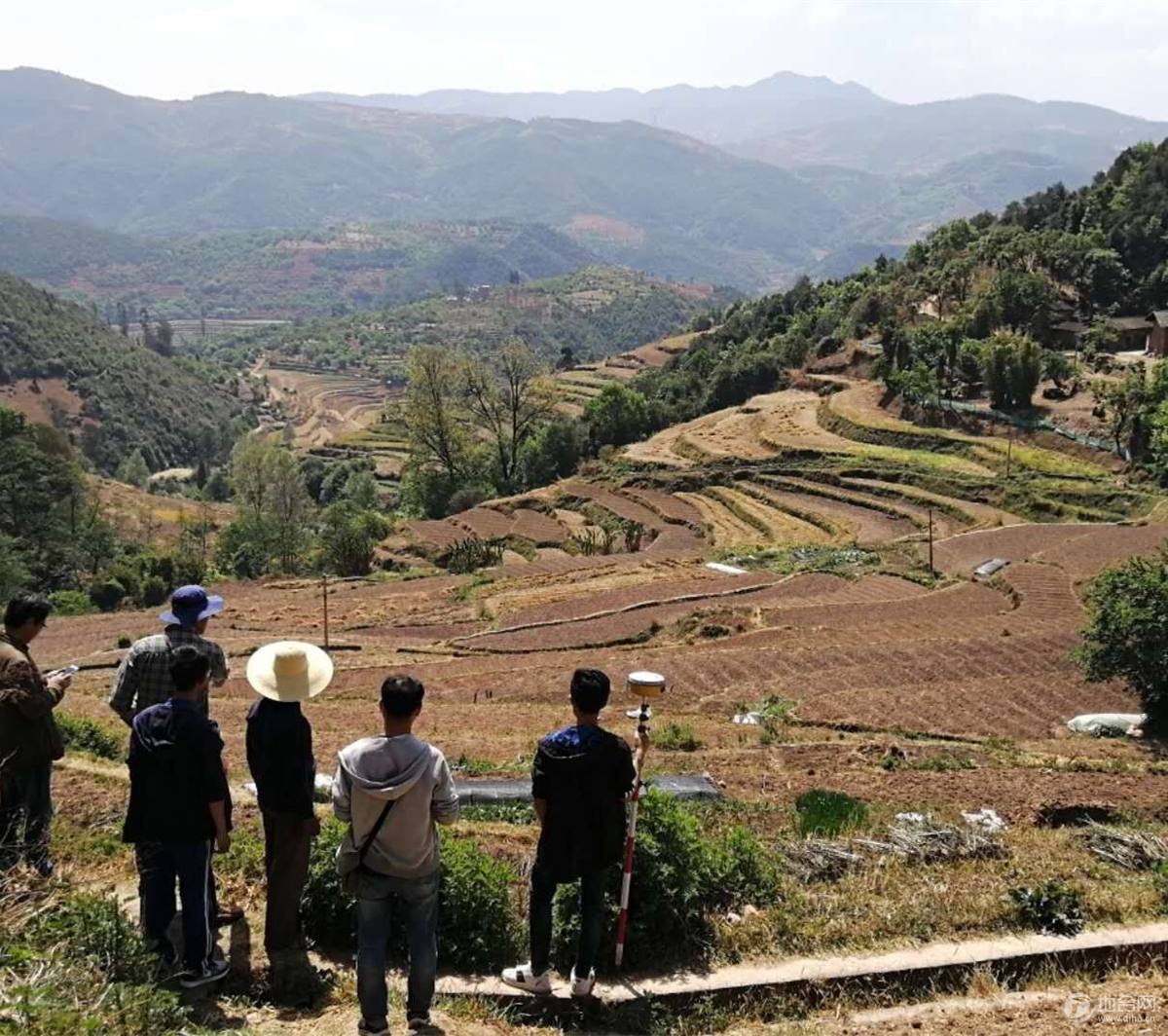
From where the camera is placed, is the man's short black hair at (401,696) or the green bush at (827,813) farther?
the green bush at (827,813)

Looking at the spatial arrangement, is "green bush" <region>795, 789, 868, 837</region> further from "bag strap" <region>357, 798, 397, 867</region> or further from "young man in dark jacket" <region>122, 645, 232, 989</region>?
"young man in dark jacket" <region>122, 645, 232, 989</region>

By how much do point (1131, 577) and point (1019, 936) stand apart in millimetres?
12778

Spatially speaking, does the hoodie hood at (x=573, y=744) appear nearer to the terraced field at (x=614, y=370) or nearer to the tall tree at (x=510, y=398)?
the tall tree at (x=510, y=398)

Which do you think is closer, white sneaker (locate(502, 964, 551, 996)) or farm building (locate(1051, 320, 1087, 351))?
white sneaker (locate(502, 964, 551, 996))

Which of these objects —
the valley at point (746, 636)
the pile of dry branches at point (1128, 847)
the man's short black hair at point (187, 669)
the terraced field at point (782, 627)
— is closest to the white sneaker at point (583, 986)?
the valley at point (746, 636)

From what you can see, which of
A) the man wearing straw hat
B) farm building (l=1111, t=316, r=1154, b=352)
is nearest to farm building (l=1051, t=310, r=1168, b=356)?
farm building (l=1111, t=316, r=1154, b=352)

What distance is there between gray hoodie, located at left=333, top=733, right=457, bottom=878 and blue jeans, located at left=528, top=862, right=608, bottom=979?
0.88 meters

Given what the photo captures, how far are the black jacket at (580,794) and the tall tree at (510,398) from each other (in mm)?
53430

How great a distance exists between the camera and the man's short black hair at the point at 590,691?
5.96 m

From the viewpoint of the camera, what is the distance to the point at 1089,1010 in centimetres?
631

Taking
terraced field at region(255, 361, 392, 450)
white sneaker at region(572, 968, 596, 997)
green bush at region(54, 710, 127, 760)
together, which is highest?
white sneaker at region(572, 968, 596, 997)

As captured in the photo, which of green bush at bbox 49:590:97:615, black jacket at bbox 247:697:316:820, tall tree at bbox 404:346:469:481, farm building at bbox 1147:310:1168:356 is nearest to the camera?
black jacket at bbox 247:697:316:820

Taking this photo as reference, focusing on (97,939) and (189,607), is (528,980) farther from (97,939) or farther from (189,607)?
(189,607)

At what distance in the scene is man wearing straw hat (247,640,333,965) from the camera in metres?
6.12
